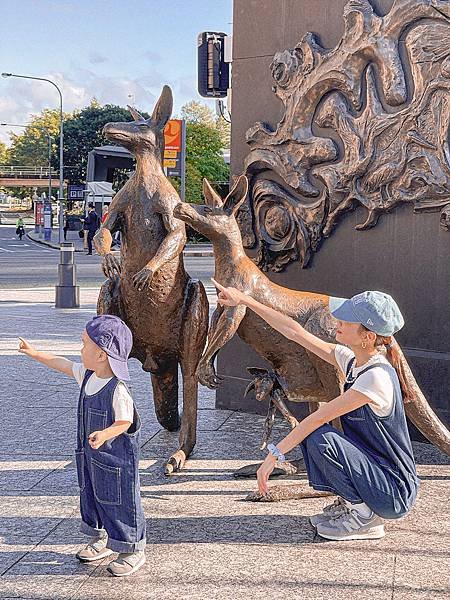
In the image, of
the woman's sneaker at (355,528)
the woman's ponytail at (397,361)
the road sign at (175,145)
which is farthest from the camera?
the road sign at (175,145)

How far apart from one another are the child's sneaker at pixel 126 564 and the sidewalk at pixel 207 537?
3cm

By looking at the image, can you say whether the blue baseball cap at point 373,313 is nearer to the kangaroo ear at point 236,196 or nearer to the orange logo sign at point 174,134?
the kangaroo ear at point 236,196

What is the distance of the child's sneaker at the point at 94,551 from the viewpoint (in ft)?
13.7

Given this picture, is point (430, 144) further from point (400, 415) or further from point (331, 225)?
point (400, 415)

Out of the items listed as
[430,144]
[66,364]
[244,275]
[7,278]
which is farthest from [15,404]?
[7,278]

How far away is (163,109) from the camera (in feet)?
19.6

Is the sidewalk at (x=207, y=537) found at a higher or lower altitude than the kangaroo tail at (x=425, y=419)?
lower

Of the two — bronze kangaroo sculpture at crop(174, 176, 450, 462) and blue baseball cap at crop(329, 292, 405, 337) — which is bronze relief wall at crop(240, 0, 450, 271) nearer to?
bronze kangaroo sculpture at crop(174, 176, 450, 462)

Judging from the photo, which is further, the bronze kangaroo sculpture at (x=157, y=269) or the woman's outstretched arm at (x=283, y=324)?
the bronze kangaroo sculpture at (x=157, y=269)

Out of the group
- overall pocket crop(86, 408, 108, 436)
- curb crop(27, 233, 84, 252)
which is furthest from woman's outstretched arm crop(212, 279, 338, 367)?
curb crop(27, 233, 84, 252)

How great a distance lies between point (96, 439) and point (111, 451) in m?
0.19

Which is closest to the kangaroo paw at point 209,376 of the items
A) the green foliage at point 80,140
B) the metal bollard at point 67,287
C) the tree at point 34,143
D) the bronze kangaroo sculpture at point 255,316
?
the bronze kangaroo sculpture at point 255,316

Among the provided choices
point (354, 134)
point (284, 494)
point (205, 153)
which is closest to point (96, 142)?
point (205, 153)

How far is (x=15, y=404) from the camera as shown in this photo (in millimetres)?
7672
